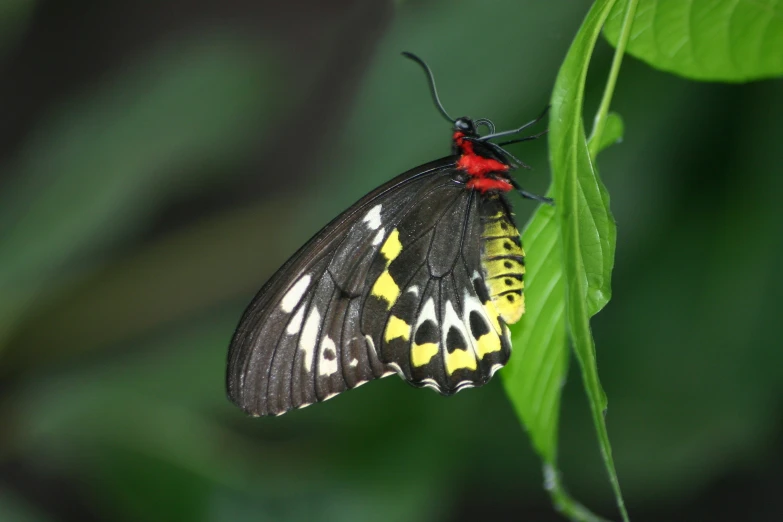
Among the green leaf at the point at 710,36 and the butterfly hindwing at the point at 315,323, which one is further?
the butterfly hindwing at the point at 315,323

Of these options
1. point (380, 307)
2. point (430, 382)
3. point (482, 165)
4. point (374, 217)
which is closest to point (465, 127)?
point (482, 165)

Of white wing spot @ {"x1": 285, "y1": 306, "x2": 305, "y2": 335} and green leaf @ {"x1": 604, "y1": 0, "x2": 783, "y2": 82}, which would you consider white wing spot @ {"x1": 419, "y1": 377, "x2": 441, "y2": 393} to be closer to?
white wing spot @ {"x1": 285, "y1": 306, "x2": 305, "y2": 335}

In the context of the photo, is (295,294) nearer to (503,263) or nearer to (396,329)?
(396,329)

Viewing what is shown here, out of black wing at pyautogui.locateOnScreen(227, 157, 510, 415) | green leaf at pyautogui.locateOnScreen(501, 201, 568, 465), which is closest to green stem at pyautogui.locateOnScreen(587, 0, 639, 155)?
green leaf at pyautogui.locateOnScreen(501, 201, 568, 465)

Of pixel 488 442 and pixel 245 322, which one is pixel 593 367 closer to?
pixel 245 322

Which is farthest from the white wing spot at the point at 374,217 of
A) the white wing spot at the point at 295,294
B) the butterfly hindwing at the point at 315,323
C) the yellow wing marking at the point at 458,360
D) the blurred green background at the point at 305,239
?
the blurred green background at the point at 305,239

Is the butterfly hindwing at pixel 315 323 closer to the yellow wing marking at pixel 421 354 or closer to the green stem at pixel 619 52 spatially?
the yellow wing marking at pixel 421 354
